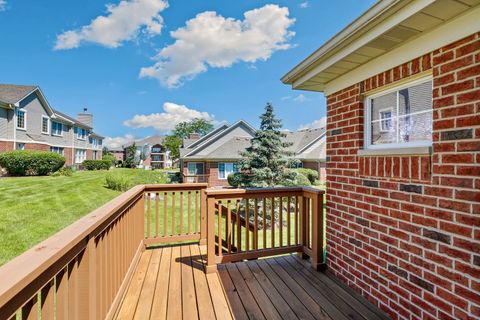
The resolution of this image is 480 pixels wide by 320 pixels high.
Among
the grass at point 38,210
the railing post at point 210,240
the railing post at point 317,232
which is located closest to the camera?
the railing post at point 210,240

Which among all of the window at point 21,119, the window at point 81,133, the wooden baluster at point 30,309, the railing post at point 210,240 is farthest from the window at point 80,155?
the wooden baluster at point 30,309

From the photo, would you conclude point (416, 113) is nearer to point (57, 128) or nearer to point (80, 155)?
point (57, 128)

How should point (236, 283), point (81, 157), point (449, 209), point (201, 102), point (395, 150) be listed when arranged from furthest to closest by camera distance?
point (201, 102) → point (81, 157) → point (236, 283) → point (395, 150) → point (449, 209)

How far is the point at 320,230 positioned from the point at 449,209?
167 centimetres

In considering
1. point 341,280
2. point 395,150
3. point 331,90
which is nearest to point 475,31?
point 395,150

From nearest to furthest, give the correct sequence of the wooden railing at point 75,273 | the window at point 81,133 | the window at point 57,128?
the wooden railing at point 75,273 < the window at point 57,128 < the window at point 81,133

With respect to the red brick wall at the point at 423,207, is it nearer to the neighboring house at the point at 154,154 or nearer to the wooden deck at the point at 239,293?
the wooden deck at the point at 239,293

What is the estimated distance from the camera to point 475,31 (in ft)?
5.38

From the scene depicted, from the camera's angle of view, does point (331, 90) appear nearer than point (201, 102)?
Yes

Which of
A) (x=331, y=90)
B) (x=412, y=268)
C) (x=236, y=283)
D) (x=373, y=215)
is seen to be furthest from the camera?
(x=331, y=90)

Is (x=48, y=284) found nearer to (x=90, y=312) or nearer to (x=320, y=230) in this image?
(x=90, y=312)

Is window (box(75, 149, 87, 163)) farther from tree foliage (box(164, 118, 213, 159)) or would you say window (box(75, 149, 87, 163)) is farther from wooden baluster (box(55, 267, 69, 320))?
wooden baluster (box(55, 267, 69, 320))

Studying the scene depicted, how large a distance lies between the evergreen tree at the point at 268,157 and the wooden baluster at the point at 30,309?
9878 mm

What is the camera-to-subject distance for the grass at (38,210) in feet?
17.1
